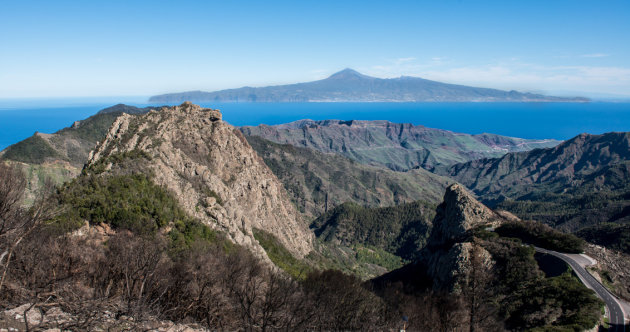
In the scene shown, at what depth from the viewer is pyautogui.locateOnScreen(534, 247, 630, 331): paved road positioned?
109 feet

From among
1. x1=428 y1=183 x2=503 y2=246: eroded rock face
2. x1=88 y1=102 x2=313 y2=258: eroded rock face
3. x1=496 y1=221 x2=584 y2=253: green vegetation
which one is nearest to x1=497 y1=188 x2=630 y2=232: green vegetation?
x1=428 y1=183 x2=503 y2=246: eroded rock face

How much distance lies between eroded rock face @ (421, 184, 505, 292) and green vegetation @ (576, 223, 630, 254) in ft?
105

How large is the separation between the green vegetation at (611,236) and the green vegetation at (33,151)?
Result: 130 m

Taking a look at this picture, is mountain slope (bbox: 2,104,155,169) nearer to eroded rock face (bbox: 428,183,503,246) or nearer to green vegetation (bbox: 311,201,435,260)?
eroded rock face (bbox: 428,183,503,246)

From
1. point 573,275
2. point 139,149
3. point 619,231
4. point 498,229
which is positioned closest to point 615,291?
point 573,275

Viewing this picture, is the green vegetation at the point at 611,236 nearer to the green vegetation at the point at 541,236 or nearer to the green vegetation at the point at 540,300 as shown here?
the green vegetation at the point at 541,236

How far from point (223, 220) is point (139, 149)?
52.7 ft

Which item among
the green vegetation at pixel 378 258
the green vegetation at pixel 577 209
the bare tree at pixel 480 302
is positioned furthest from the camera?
the green vegetation at pixel 577 209

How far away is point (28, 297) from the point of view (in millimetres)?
13625

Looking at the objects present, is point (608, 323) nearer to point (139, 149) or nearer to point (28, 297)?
point (28, 297)

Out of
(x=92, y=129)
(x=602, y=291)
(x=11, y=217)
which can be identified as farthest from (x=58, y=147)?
(x=602, y=291)

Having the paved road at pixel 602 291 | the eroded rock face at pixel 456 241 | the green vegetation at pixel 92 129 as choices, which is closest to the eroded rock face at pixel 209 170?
the eroded rock face at pixel 456 241

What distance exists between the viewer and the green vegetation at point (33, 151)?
8856 cm

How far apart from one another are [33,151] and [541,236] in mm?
112460
